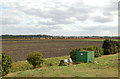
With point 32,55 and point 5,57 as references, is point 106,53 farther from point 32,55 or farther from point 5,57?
point 5,57

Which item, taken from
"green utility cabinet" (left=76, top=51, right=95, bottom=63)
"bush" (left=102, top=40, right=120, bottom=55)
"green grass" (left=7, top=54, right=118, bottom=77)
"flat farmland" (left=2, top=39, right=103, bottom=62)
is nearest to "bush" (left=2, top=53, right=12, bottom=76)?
"green grass" (left=7, top=54, right=118, bottom=77)

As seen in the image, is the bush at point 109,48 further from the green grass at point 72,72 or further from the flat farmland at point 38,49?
the green grass at point 72,72

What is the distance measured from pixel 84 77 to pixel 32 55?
7.12 metres

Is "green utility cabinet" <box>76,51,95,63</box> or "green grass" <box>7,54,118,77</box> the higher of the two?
"green utility cabinet" <box>76,51,95,63</box>

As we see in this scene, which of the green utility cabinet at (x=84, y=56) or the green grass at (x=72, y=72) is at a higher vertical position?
the green utility cabinet at (x=84, y=56)

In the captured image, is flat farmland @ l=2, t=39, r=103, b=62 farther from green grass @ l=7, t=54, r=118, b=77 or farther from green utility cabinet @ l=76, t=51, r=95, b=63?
green grass @ l=7, t=54, r=118, b=77

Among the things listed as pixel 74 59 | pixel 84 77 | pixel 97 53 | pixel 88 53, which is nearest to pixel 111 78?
pixel 84 77

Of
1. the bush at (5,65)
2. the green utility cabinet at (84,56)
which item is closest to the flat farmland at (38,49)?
the green utility cabinet at (84,56)

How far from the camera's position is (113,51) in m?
30.9

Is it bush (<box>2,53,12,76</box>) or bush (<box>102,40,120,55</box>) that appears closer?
bush (<box>2,53,12,76</box>)

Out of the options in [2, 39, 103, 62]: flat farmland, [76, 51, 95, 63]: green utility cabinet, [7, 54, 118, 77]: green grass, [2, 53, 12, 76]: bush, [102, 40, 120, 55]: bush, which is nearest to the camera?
[7, 54, 118, 77]: green grass

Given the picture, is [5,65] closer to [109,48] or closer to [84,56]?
[84,56]

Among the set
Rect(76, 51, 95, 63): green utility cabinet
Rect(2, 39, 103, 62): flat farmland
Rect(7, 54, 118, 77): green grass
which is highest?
Rect(76, 51, 95, 63): green utility cabinet

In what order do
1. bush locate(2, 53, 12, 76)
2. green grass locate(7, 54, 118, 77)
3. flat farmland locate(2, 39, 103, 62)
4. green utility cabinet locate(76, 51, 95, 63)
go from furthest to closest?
flat farmland locate(2, 39, 103, 62) < green utility cabinet locate(76, 51, 95, 63) < bush locate(2, 53, 12, 76) < green grass locate(7, 54, 118, 77)
